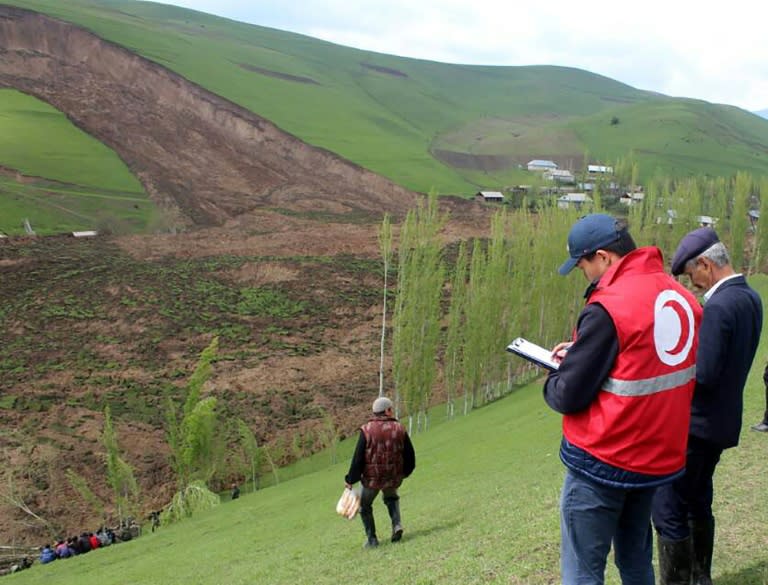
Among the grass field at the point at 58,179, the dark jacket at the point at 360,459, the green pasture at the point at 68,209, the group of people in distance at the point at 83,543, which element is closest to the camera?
the dark jacket at the point at 360,459

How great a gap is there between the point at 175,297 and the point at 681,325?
53.4 meters

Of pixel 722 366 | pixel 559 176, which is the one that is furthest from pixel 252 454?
pixel 559 176

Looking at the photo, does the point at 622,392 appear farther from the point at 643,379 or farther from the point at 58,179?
the point at 58,179

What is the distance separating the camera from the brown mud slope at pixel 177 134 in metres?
91.2

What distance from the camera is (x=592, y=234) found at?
4492mm

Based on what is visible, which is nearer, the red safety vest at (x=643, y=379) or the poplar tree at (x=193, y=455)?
the red safety vest at (x=643, y=379)

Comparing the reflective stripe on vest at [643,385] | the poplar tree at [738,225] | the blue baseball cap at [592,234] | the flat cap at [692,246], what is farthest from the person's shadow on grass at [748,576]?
the poplar tree at [738,225]

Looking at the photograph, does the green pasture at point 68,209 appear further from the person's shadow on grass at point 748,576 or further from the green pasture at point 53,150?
the person's shadow on grass at point 748,576

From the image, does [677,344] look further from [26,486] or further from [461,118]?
[461,118]

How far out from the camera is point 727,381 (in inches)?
207

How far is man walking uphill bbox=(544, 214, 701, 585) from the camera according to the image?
4.01 meters

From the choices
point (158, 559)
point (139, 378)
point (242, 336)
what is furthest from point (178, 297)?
point (158, 559)

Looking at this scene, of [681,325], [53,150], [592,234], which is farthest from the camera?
[53,150]

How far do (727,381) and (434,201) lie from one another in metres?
31.4
